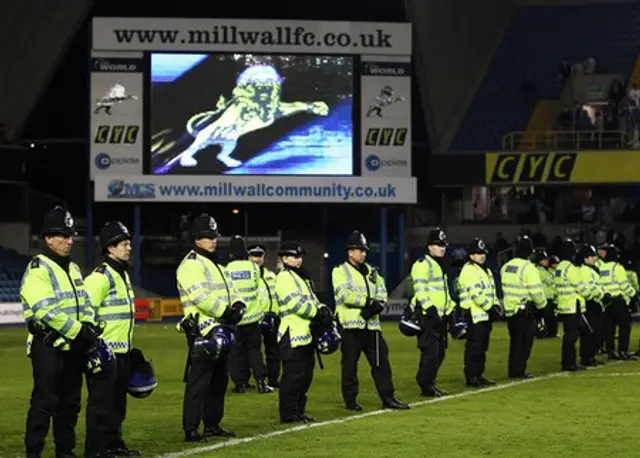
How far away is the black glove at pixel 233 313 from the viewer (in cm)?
1545

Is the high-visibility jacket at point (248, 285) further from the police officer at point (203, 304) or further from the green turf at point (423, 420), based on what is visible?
the police officer at point (203, 304)

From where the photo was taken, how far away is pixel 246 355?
72.6ft

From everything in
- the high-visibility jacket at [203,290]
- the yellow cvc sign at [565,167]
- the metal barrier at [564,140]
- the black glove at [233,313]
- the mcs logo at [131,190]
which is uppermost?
the metal barrier at [564,140]

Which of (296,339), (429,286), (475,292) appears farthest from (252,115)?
(296,339)

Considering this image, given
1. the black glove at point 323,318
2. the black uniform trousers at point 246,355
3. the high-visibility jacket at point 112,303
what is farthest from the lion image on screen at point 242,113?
the high-visibility jacket at point 112,303

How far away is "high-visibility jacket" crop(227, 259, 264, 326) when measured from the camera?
2193cm

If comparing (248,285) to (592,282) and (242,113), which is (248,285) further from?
(242,113)

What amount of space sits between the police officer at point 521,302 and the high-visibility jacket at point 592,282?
2.61 m

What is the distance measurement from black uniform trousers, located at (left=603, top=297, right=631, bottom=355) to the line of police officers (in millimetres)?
26

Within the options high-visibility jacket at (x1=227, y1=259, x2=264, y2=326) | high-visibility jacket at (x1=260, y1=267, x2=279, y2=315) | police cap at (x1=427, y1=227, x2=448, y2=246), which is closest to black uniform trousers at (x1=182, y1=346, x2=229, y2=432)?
police cap at (x1=427, y1=227, x2=448, y2=246)

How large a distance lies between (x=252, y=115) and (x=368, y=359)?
26945 millimetres

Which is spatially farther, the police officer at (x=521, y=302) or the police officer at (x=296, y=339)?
the police officer at (x=521, y=302)

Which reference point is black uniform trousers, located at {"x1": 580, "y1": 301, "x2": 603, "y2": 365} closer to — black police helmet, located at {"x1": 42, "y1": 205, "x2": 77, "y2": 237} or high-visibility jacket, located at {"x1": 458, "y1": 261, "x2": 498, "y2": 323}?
high-visibility jacket, located at {"x1": 458, "y1": 261, "x2": 498, "y2": 323}

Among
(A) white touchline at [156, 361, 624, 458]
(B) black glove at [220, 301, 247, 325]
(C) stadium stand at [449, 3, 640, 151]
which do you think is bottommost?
(A) white touchline at [156, 361, 624, 458]
